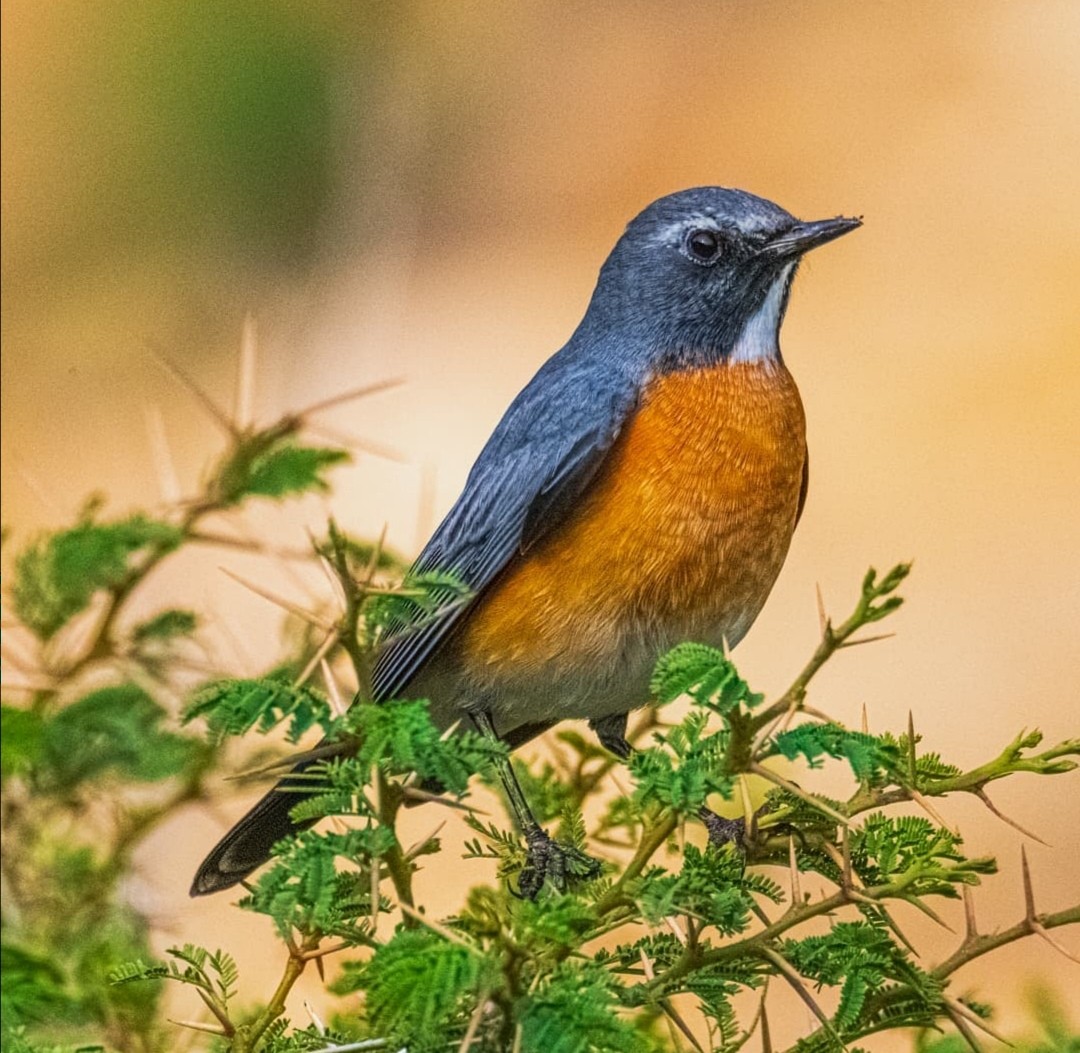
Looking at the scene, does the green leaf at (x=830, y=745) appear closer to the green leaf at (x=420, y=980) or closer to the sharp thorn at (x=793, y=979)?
the sharp thorn at (x=793, y=979)

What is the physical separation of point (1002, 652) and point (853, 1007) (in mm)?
6079

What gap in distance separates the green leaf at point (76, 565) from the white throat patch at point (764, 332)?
159 cm

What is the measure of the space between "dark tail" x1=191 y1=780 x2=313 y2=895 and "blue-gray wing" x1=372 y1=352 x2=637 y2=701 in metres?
0.32

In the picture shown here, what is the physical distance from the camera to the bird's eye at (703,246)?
3.87 metres

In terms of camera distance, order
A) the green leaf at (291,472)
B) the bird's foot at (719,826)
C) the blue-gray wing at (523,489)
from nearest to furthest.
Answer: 1. the green leaf at (291,472)
2. the bird's foot at (719,826)
3. the blue-gray wing at (523,489)

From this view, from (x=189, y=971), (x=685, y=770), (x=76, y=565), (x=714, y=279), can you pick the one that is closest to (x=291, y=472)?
(x=76, y=565)

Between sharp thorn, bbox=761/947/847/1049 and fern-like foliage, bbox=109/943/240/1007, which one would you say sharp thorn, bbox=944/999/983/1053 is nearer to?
sharp thorn, bbox=761/947/847/1049

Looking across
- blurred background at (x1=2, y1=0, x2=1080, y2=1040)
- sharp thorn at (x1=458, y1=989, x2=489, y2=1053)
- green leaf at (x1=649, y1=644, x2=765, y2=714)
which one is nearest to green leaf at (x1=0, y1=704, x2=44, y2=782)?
sharp thorn at (x1=458, y1=989, x2=489, y2=1053)

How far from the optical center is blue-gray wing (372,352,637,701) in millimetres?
3535

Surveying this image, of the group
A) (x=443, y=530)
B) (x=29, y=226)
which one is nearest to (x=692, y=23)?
(x=29, y=226)

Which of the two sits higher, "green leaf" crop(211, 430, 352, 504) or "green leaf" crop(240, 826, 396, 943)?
"green leaf" crop(211, 430, 352, 504)

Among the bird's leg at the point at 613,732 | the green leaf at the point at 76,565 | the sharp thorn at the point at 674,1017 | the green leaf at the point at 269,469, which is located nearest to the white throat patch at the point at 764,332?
the bird's leg at the point at 613,732

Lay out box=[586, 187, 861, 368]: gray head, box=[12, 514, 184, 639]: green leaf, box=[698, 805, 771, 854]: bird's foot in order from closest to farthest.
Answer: box=[12, 514, 184, 639]: green leaf
box=[698, 805, 771, 854]: bird's foot
box=[586, 187, 861, 368]: gray head

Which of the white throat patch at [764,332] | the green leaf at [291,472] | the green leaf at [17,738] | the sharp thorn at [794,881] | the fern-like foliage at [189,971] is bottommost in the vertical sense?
the fern-like foliage at [189,971]
